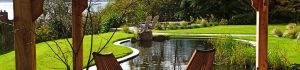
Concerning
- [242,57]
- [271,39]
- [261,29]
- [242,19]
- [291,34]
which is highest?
[242,19]

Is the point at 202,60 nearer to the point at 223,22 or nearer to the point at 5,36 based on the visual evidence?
the point at 5,36

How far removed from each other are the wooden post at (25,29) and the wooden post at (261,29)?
2.54 metres

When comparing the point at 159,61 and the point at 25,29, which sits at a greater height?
the point at 25,29

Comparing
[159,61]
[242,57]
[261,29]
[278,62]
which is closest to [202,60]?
[261,29]

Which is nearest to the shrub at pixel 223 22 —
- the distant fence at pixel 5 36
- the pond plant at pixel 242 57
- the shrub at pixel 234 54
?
the distant fence at pixel 5 36

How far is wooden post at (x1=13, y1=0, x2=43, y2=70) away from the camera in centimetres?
429

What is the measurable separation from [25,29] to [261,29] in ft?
9.14

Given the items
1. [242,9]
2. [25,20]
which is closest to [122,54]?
[25,20]

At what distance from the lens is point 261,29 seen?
535cm

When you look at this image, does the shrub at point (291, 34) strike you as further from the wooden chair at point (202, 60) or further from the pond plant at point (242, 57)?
the wooden chair at point (202, 60)

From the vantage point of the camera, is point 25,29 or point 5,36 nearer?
point 25,29

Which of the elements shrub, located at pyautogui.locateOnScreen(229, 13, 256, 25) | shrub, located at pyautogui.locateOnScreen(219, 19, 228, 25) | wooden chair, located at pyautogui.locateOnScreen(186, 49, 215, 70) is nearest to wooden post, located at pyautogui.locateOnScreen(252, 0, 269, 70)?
wooden chair, located at pyautogui.locateOnScreen(186, 49, 215, 70)

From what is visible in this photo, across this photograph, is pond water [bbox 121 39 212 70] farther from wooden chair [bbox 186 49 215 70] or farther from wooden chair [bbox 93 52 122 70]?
wooden chair [bbox 93 52 122 70]

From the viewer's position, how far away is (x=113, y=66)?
15.9 ft
